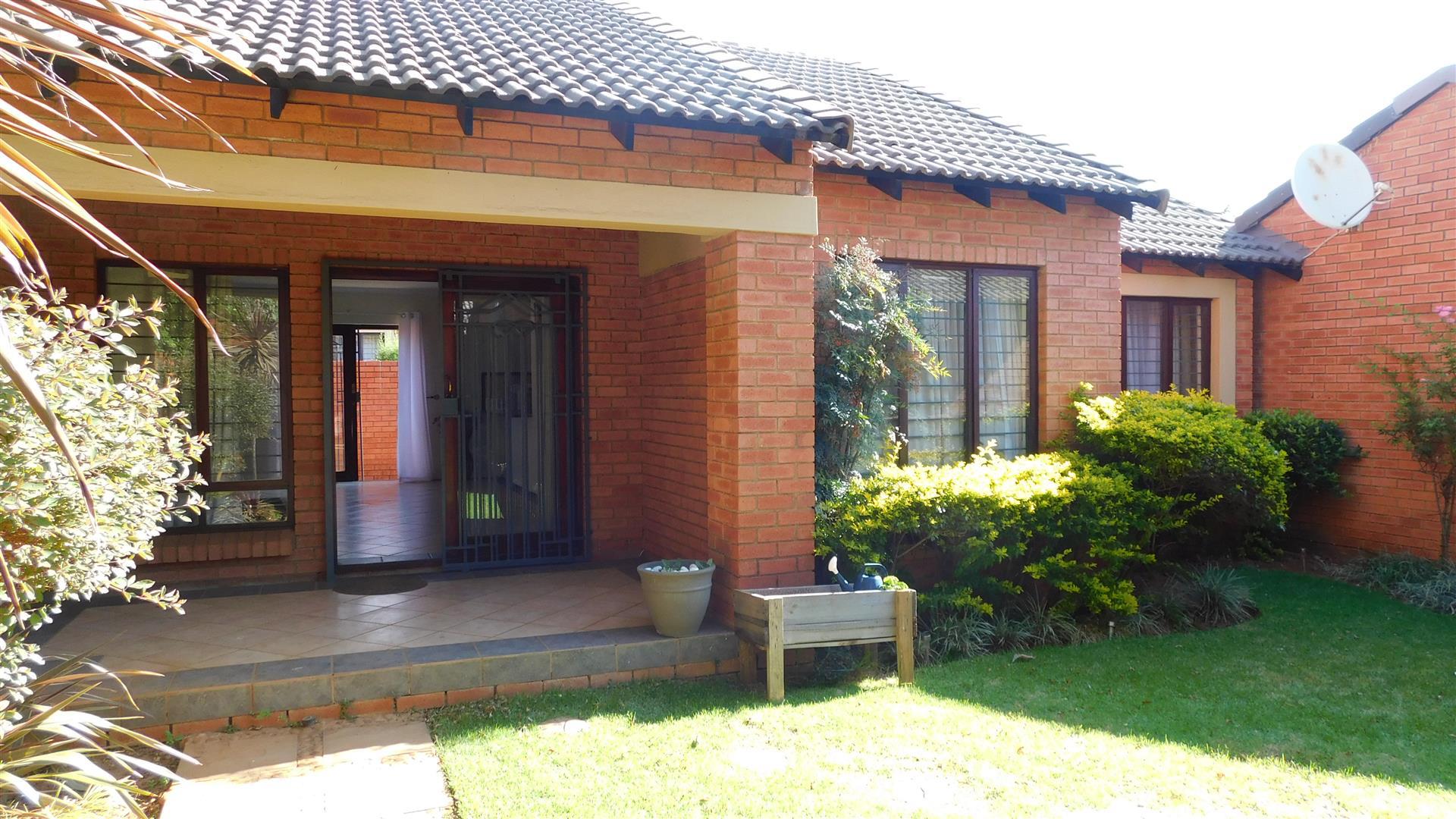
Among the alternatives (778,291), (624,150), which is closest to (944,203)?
(778,291)

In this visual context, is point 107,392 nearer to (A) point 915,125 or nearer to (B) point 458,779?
(B) point 458,779

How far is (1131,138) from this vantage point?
109 feet

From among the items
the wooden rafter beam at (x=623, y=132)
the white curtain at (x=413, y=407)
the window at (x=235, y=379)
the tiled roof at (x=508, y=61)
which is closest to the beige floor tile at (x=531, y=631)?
the window at (x=235, y=379)

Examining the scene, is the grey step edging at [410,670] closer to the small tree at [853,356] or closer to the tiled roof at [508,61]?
the small tree at [853,356]

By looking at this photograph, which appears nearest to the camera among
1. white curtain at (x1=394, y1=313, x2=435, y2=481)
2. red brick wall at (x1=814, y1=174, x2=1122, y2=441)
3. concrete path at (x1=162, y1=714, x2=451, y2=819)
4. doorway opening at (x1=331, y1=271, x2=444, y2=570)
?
concrete path at (x1=162, y1=714, x2=451, y2=819)

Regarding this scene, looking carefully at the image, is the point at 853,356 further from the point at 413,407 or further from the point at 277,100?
the point at 413,407

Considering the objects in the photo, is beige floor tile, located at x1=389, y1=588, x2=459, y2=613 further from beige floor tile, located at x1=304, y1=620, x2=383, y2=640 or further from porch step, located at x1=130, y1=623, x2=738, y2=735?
porch step, located at x1=130, y1=623, x2=738, y2=735

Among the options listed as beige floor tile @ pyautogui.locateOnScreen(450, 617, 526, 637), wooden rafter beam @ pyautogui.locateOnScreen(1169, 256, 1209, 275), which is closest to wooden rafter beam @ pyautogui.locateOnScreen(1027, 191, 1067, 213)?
wooden rafter beam @ pyautogui.locateOnScreen(1169, 256, 1209, 275)

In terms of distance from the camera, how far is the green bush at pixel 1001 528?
6504mm

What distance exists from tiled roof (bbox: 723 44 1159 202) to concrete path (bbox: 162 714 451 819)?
4565 mm

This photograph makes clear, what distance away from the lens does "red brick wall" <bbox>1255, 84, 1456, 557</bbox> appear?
8969 millimetres

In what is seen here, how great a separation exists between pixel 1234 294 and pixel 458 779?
31.4 feet

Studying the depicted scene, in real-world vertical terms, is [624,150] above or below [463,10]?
below

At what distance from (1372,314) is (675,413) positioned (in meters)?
7.16
